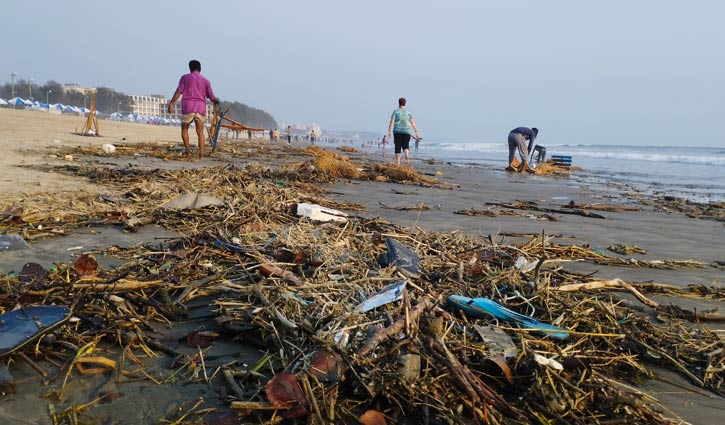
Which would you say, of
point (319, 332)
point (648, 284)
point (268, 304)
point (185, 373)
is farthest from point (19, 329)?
point (648, 284)

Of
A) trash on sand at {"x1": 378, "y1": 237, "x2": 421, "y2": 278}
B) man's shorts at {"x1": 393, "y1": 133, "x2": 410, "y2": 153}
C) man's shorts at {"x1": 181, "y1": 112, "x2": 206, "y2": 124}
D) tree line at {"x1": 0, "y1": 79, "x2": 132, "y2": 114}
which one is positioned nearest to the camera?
trash on sand at {"x1": 378, "y1": 237, "x2": 421, "y2": 278}

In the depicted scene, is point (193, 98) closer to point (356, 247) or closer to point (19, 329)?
point (356, 247)

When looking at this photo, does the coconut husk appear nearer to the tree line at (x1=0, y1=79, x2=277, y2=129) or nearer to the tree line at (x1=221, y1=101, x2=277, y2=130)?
the tree line at (x1=0, y1=79, x2=277, y2=129)

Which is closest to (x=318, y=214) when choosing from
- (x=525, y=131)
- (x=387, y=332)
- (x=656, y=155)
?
(x=387, y=332)

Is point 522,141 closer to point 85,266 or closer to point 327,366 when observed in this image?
point 85,266

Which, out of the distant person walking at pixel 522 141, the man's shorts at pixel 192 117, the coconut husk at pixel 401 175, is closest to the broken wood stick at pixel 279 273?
the coconut husk at pixel 401 175

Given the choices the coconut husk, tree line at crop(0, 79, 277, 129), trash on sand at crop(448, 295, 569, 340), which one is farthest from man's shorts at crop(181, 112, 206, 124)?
tree line at crop(0, 79, 277, 129)

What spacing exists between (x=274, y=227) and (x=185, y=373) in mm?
1728

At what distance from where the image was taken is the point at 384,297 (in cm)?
199

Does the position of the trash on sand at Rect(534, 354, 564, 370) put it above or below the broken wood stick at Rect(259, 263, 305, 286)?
below

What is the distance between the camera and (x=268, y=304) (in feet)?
6.29

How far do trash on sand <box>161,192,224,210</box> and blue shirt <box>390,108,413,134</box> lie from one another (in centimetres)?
919

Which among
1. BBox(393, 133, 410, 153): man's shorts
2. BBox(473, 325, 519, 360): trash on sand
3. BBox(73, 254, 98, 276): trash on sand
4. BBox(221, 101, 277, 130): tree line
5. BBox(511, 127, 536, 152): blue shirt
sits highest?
BBox(221, 101, 277, 130): tree line

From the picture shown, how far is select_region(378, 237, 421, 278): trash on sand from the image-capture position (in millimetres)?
2430
